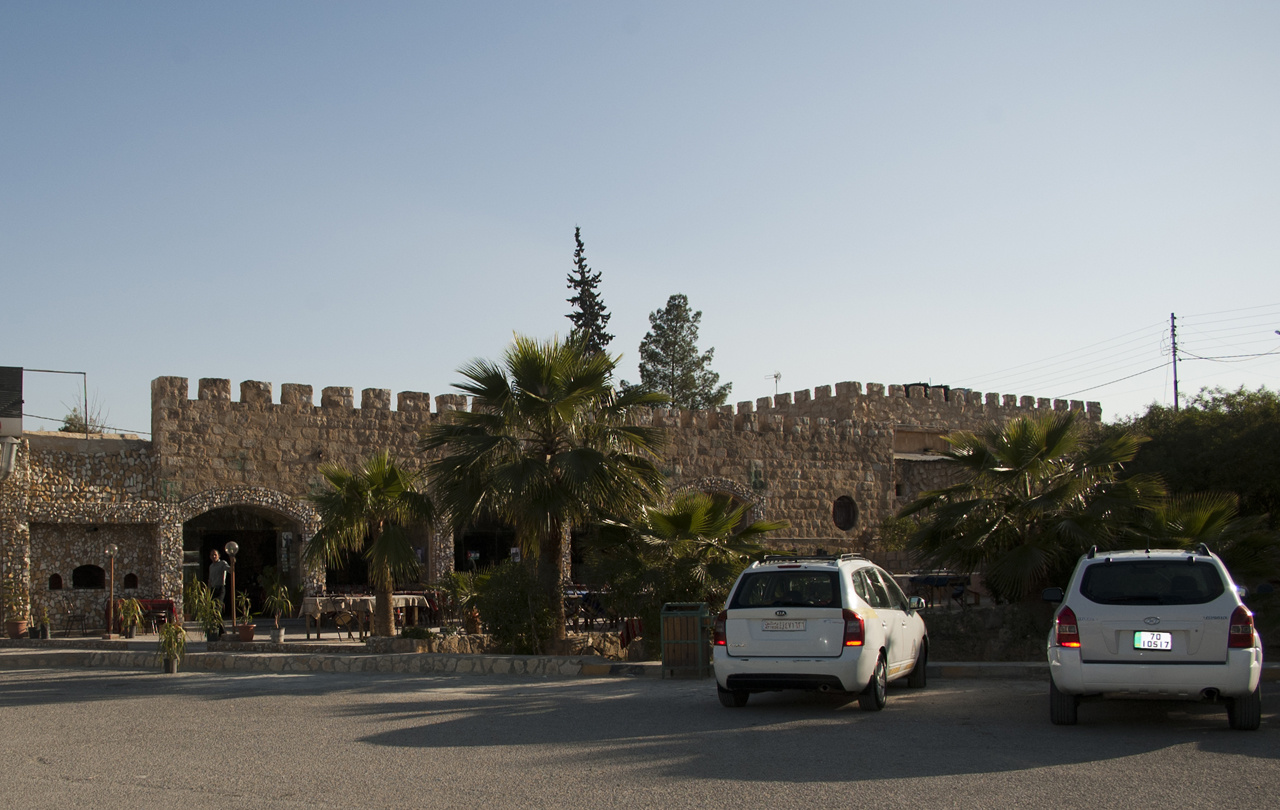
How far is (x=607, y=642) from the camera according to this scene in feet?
50.9

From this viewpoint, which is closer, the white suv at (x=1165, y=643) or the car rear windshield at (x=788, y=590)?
the white suv at (x=1165, y=643)

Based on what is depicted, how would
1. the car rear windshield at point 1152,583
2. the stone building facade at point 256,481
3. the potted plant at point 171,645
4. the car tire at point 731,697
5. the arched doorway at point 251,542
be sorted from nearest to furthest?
the car rear windshield at point 1152,583 → the car tire at point 731,697 → the potted plant at point 171,645 → the stone building facade at point 256,481 → the arched doorway at point 251,542

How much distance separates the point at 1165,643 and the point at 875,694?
2221 mm

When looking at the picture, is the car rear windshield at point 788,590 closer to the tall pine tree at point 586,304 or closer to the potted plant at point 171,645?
the potted plant at point 171,645

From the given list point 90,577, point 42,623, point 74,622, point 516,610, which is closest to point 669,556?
point 516,610

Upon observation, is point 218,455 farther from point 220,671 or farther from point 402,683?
point 402,683

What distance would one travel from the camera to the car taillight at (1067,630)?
25.3ft

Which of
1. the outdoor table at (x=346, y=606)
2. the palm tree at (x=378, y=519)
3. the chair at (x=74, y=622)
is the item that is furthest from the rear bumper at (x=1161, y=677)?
the chair at (x=74, y=622)

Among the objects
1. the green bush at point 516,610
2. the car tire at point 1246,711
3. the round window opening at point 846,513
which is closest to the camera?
the car tire at point 1246,711

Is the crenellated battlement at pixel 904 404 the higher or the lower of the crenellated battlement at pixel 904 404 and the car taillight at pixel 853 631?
the higher

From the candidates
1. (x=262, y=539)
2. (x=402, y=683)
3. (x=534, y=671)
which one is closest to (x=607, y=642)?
(x=534, y=671)

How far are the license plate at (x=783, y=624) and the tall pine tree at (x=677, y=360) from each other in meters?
40.9

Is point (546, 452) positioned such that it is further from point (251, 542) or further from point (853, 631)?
point (251, 542)

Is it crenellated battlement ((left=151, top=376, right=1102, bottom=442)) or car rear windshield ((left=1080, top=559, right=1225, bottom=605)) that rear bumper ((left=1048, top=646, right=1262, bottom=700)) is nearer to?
car rear windshield ((left=1080, top=559, right=1225, bottom=605))
